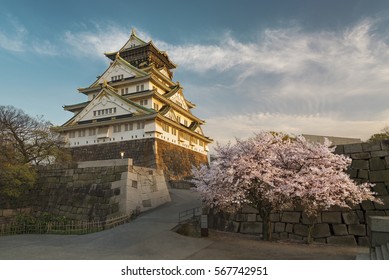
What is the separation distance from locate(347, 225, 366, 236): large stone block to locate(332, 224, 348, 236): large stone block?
193mm

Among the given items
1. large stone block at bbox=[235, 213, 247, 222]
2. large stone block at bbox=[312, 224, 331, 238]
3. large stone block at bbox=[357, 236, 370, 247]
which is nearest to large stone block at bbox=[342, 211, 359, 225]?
large stone block at bbox=[357, 236, 370, 247]

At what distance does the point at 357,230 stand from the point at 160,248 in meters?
8.38

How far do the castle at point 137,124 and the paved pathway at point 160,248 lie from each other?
626 inches

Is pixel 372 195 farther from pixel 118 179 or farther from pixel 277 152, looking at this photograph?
pixel 118 179

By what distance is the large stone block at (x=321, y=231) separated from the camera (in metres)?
12.2

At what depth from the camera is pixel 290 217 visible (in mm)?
13141

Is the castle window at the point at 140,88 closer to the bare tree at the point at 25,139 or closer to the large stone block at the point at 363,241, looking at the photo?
the bare tree at the point at 25,139

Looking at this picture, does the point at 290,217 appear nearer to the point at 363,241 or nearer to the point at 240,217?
the point at 240,217

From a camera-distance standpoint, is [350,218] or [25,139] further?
[25,139]

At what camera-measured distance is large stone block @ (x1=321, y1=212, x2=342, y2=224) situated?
40.1 feet

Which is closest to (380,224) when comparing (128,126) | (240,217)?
(240,217)

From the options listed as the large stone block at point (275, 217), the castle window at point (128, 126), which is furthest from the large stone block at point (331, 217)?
the castle window at point (128, 126)

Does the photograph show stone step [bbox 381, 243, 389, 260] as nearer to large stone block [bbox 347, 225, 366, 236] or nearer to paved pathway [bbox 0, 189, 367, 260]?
paved pathway [bbox 0, 189, 367, 260]

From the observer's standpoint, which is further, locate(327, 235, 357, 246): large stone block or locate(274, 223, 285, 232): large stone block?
locate(274, 223, 285, 232): large stone block
